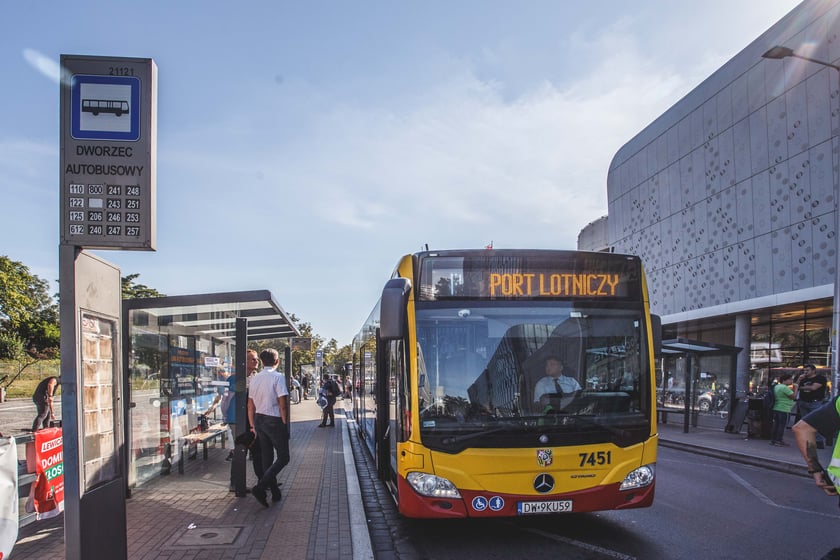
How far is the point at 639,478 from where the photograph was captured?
6.08 meters

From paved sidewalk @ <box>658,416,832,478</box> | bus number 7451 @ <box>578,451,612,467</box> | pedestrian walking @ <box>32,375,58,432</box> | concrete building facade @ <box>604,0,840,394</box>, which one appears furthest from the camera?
concrete building facade @ <box>604,0,840,394</box>

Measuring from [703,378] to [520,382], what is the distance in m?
16.8

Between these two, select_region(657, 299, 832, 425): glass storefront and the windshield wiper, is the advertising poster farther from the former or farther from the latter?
select_region(657, 299, 832, 425): glass storefront

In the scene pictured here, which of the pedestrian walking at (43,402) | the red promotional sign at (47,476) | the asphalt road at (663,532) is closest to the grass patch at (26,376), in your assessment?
the pedestrian walking at (43,402)

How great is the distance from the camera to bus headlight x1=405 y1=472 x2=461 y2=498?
5.75 metres

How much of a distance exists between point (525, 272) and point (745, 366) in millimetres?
25007

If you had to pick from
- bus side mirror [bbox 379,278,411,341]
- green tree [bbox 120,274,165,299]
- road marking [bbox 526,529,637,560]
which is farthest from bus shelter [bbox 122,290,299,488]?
green tree [bbox 120,274,165,299]

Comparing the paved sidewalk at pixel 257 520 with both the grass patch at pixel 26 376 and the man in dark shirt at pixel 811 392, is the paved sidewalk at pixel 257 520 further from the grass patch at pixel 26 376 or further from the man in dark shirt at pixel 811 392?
the grass patch at pixel 26 376

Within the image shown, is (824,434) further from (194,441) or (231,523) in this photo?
(194,441)

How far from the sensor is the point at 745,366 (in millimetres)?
27688

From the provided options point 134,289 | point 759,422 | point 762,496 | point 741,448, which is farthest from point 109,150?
point 134,289

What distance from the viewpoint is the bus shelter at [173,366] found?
8352 millimetres

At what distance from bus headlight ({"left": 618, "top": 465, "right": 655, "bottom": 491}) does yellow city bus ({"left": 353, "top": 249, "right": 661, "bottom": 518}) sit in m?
0.01

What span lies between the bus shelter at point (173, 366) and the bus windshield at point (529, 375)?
3.38m
